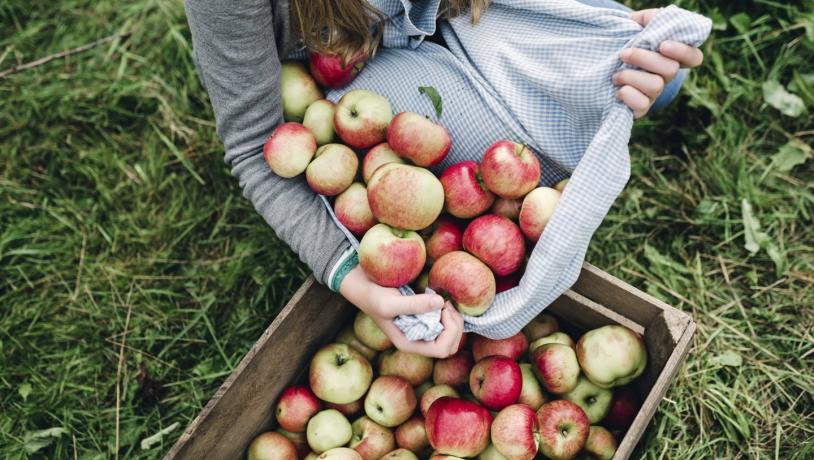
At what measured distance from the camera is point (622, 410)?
175cm

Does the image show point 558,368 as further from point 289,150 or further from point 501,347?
point 289,150

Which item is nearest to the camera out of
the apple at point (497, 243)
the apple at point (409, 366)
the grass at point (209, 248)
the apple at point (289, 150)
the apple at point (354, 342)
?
the apple at point (497, 243)

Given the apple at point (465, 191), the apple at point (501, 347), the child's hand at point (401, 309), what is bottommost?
the apple at point (501, 347)

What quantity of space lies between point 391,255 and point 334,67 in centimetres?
68

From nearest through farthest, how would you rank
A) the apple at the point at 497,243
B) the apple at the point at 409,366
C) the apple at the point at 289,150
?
1. the apple at the point at 497,243
2. the apple at the point at 289,150
3. the apple at the point at 409,366

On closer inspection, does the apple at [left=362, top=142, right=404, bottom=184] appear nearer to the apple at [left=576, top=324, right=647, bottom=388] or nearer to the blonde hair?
the blonde hair

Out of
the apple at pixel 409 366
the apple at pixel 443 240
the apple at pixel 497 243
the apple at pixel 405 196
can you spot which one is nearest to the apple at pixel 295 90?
the apple at pixel 405 196

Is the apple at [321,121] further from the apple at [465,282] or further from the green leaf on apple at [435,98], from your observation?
the apple at [465,282]

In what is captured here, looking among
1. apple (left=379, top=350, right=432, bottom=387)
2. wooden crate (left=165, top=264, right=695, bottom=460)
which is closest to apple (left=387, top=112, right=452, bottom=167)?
wooden crate (left=165, top=264, right=695, bottom=460)

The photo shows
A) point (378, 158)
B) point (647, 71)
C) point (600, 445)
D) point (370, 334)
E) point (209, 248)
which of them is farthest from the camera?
point (209, 248)

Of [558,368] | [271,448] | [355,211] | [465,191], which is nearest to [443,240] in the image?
[465,191]

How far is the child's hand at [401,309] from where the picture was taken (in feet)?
5.09

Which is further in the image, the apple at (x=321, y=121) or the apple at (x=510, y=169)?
the apple at (x=321, y=121)

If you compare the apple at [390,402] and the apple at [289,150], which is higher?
the apple at [289,150]
